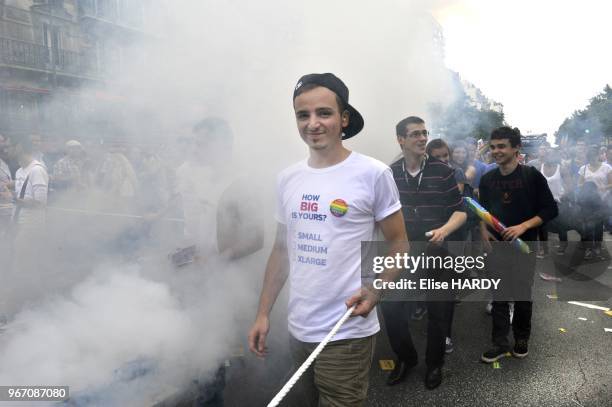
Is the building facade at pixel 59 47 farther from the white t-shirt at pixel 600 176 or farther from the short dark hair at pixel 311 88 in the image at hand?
the white t-shirt at pixel 600 176

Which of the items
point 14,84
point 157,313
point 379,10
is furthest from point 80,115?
point 379,10

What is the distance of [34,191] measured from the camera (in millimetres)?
4312

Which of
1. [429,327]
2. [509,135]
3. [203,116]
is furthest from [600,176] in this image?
[203,116]

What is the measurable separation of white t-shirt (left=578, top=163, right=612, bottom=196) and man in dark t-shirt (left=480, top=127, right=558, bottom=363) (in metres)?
3.97

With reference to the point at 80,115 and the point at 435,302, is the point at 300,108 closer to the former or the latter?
the point at 435,302

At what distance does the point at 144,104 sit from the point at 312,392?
93.5 inches

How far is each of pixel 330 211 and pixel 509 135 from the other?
6.98 feet

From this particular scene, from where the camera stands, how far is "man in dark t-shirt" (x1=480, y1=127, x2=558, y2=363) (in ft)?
10.0

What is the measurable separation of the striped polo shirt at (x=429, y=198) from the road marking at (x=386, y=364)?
2.81ft

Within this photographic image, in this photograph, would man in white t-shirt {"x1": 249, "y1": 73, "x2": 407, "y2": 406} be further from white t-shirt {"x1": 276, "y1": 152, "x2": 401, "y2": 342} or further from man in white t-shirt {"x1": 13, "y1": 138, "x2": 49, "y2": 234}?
man in white t-shirt {"x1": 13, "y1": 138, "x2": 49, "y2": 234}

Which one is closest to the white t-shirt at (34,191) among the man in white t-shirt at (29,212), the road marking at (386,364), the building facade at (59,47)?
the man in white t-shirt at (29,212)

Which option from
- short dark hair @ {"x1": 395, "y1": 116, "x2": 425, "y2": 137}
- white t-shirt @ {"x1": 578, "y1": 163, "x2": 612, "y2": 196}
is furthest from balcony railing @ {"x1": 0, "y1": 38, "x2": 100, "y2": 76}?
white t-shirt @ {"x1": 578, "y1": 163, "x2": 612, "y2": 196}

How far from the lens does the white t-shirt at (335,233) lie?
154 cm

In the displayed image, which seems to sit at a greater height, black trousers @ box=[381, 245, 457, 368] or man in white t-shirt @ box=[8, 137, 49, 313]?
man in white t-shirt @ box=[8, 137, 49, 313]
